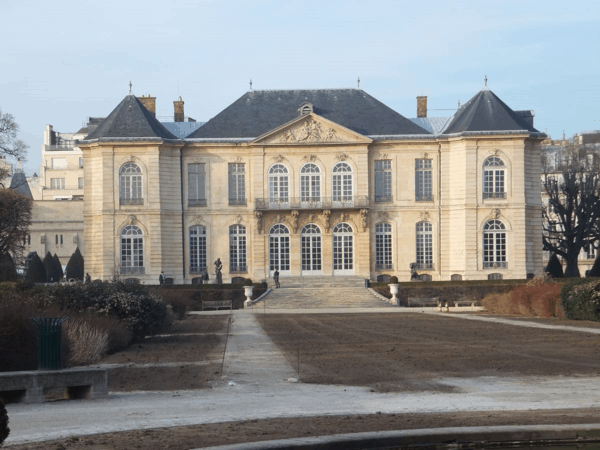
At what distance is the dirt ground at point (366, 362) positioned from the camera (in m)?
9.83

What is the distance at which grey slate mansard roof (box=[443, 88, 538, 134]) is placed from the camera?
163 feet

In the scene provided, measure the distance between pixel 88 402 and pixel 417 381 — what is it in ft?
14.9

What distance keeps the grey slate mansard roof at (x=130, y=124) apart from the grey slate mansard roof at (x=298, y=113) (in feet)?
6.83

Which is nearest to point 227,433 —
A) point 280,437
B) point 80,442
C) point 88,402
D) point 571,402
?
point 280,437

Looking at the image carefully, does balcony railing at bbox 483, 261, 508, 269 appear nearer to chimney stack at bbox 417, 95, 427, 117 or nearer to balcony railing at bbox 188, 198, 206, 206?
chimney stack at bbox 417, 95, 427, 117

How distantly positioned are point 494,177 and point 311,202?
30.5ft

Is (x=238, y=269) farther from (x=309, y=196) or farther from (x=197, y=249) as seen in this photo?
(x=309, y=196)

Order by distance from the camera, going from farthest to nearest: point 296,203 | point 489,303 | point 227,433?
point 296,203 < point 489,303 < point 227,433

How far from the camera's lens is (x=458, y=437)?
9.31m

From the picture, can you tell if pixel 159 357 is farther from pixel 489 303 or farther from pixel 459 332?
pixel 489 303

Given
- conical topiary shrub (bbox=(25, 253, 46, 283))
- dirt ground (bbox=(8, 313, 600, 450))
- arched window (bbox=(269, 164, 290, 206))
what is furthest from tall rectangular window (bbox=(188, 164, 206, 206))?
dirt ground (bbox=(8, 313, 600, 450))

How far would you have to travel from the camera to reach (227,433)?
9.74 m

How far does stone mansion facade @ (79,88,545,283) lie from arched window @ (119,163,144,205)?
0.05m

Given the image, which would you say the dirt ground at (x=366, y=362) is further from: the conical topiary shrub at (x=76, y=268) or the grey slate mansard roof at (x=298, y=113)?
Result: the conical topiary shrub at (x=76, y=268)
